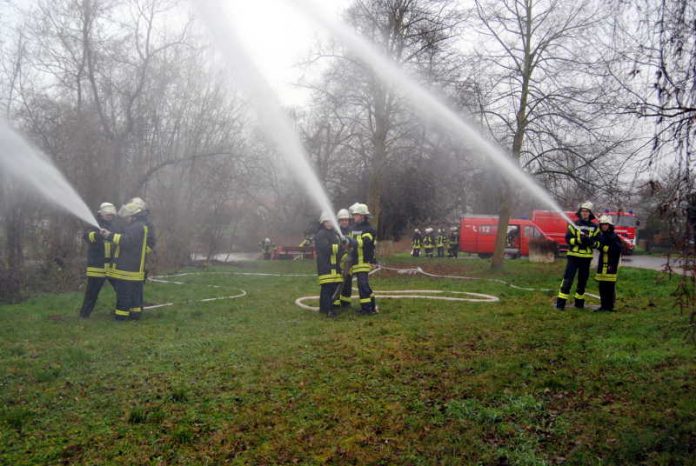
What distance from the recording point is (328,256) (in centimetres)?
1024

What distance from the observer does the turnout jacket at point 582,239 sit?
1038 cm

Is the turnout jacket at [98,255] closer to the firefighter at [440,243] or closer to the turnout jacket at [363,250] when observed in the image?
the turnout jacket at [363,250]

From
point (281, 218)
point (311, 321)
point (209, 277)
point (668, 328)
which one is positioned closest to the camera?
point (668, 328)

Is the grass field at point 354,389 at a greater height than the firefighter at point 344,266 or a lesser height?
lesser

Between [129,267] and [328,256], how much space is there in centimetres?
371

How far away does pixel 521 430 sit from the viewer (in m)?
4.77

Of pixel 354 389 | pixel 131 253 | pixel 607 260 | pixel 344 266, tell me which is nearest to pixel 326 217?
pixel 344 266

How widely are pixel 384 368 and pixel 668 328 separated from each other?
15.0 feet

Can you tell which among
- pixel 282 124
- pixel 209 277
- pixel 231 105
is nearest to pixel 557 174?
pixel 282 124

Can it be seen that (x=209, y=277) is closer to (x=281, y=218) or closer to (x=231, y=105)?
(x=231, y=105)

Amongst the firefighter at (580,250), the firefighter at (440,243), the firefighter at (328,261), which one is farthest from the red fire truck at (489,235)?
the firefighter at (328,261)

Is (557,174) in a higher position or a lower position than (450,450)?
higher

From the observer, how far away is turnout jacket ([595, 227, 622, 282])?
398 inches

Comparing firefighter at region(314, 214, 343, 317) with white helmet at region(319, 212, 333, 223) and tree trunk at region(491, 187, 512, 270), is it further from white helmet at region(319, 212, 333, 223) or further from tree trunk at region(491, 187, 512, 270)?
tree trunk at region(491, 187, 512, 270)
